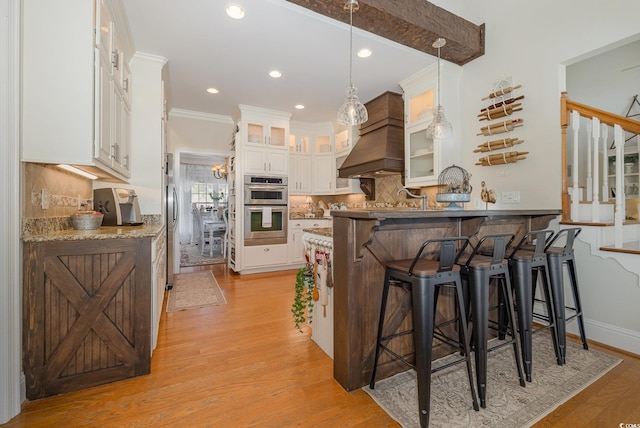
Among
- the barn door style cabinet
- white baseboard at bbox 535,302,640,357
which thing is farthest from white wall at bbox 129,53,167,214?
white baseboard at bbox 535,302,640,357

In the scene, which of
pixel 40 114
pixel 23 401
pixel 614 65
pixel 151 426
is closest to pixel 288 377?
pixel 151 426

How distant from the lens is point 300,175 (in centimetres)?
561

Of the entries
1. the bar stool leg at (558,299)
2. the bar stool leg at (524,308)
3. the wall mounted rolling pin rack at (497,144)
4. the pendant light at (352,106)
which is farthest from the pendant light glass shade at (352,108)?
the bar stool leg at (558,299)

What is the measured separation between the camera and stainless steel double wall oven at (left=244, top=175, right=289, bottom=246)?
475 centimetres

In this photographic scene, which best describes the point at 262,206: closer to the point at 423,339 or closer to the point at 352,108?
the point at 352,108

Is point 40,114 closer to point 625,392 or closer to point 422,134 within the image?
point 422,134

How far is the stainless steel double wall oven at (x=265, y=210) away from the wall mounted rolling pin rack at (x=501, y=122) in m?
3.07

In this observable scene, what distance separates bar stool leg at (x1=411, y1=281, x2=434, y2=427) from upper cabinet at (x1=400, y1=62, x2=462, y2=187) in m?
2.36

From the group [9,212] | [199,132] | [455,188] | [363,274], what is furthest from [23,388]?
[199,132]

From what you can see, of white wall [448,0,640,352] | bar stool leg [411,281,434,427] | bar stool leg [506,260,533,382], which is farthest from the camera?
white wall [448,0,640,352]

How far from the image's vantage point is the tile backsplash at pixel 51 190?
5.69 ft

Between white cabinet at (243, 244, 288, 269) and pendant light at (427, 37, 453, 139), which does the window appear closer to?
white cabinet at (243, 244, 288, 269)

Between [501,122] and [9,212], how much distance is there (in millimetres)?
3926

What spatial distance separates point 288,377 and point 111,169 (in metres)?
2.07
